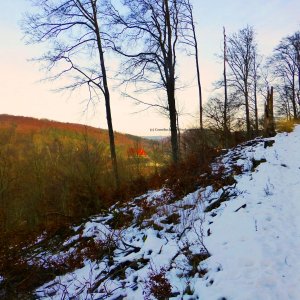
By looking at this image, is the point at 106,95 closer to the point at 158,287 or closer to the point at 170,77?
the point at 170,77

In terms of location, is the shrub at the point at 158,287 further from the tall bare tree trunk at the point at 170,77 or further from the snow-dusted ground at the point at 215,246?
the tall bare tree trunk at the point at 170,77

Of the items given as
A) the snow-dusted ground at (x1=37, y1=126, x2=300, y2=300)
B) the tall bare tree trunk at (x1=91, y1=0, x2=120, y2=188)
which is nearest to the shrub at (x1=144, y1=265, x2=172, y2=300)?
the snow-dusted ground at (x1=37, y1=126, x2=300, y2=300)

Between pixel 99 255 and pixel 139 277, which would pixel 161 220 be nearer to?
pixel 99 255

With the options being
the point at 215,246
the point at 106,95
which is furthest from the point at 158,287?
the point at 106,95

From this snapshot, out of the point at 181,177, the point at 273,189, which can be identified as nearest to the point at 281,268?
the point at 273,189

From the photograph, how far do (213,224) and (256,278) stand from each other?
222 centimetres

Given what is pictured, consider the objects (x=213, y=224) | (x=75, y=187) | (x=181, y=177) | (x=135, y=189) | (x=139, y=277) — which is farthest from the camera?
(x=75, y=187)

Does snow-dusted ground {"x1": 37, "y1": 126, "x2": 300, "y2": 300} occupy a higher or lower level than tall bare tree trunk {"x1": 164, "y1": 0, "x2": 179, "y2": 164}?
lower

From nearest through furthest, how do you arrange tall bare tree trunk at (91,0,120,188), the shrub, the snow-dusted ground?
the snow-dusted ground < the shrub < tall bare tree trunk at (91,0,120,188)

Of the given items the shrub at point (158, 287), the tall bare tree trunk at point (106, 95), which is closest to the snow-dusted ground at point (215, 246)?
the shrub at point (158, 287)

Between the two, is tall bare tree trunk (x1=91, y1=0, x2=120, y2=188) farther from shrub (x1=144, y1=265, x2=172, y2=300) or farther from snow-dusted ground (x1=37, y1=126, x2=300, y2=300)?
shrub (x1=144, y1=265, x2=172, y2=300)

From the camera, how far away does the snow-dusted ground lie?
4711mm

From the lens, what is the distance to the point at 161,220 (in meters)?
8.05

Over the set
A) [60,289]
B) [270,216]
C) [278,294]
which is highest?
[270,216]
